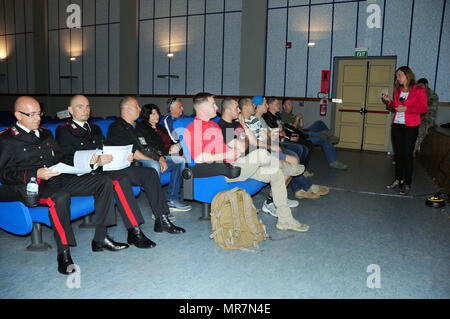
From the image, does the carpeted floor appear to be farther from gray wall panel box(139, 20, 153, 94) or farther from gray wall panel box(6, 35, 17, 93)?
gray wall panel box(6, 35, 17, 93)

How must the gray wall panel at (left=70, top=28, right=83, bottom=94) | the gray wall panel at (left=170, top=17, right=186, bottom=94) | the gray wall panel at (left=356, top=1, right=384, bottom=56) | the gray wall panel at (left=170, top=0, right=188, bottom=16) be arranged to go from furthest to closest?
1. the gray wall panel at (left=70, top=28, right=83, bottom=94)
2. the gray wall panel at (left=170, top=17, right=186, bottom=94)
3. the gray wall panel at (left=170, top=0, right=188, bottom=16)
4. the gray wall panel at (left=356, top=1, right=384, bottom=56)

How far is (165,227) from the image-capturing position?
310 centimetres

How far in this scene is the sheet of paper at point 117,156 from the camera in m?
2.86

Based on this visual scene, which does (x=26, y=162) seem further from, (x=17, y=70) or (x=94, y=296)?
(x=17, y=70)

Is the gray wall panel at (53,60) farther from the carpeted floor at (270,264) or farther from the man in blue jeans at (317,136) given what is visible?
the carpeted floor at (270,264)

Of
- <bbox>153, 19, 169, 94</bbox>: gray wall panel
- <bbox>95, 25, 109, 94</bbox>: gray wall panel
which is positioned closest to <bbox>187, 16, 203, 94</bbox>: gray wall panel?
<bbox>153, 19, 169, 94</bbox>: gray wall panel

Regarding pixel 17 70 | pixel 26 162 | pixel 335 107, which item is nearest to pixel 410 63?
pixel 335 107

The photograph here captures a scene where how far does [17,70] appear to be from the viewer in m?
13.8

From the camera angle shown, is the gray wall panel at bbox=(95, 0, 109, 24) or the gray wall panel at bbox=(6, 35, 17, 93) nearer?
the gray wall panel at bbox=(95, 0, 109, 24)

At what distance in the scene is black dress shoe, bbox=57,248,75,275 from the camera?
7.52ft

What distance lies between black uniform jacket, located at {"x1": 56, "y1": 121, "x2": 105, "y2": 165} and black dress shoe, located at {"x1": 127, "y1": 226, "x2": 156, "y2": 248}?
0.74 metres

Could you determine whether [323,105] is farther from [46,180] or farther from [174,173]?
[46,180]

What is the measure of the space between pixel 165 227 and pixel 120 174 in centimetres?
63

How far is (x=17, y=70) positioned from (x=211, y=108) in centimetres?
1379
